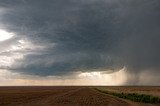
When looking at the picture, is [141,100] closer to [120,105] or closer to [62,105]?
[120,105]

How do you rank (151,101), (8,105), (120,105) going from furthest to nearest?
1. (151,101)
2. (8,105)
3. (120,105)

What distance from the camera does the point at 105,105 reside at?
4012 cm

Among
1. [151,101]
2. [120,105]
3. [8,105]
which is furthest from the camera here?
[151,101]

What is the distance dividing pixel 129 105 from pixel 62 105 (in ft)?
30.6

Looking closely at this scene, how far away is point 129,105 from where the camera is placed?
40.5m

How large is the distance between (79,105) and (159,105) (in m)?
11.8

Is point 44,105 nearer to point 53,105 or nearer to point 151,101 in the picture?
point 53,105

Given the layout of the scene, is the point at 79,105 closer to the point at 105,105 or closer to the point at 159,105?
the point at 105,105

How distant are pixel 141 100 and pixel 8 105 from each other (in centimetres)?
2225

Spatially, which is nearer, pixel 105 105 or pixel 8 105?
pixel 105 105

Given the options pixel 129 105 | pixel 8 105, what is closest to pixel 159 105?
pixel 129 105

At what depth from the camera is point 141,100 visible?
50219 millimetres

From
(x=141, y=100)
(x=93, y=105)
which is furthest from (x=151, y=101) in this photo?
(x=93, y=105)

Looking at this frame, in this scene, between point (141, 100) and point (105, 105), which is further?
point (141, 100)
